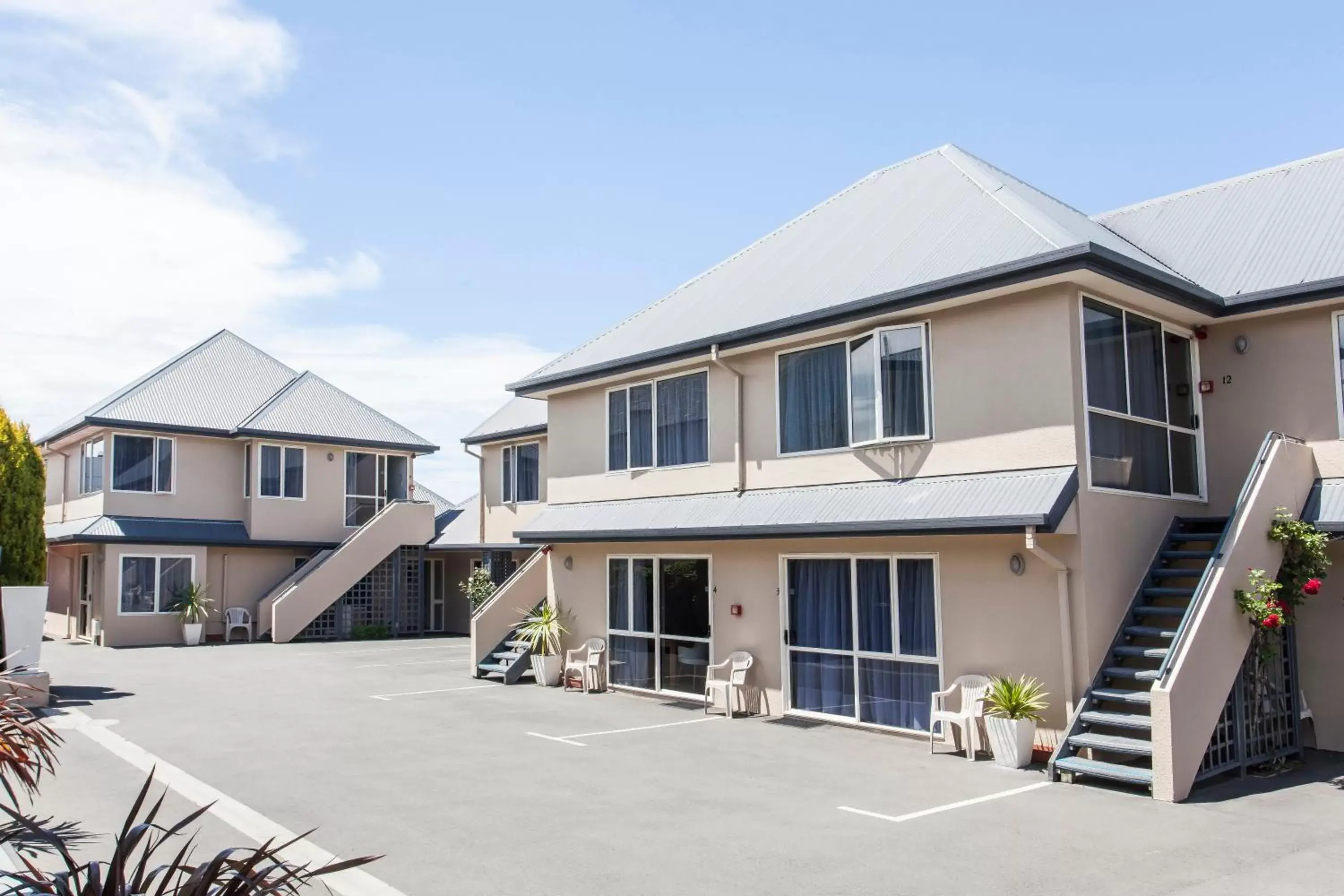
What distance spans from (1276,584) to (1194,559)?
1107 millimetres

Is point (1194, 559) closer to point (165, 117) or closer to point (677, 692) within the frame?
point (677, 692)

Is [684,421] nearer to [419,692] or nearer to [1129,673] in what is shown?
[419,692]

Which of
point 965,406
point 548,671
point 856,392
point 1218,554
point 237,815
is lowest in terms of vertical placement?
point 237,815

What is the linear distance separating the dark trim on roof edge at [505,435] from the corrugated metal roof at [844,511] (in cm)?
779

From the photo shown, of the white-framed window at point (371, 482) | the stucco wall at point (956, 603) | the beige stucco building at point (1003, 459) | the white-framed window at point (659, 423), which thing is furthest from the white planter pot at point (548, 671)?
the white-framed window at point (371, 482)

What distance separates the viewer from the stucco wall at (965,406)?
1141cm

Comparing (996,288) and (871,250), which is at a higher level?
(871,250)

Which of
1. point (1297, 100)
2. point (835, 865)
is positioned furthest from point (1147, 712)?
point (1297, 100)

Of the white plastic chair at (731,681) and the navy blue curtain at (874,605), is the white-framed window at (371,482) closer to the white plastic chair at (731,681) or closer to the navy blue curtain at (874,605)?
the white plastic chair at (731,681)

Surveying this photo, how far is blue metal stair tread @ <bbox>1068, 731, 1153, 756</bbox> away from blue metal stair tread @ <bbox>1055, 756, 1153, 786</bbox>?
0.14 metres

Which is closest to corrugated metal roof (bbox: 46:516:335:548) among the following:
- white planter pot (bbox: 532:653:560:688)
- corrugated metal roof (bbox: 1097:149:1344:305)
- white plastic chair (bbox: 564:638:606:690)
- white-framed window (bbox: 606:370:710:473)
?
white planter pot (bbox: 532:653:560:688)

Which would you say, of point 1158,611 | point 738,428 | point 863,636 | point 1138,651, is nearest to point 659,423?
point 738,428

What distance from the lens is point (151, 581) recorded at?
26.0 metres

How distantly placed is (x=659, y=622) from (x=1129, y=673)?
752 cm
